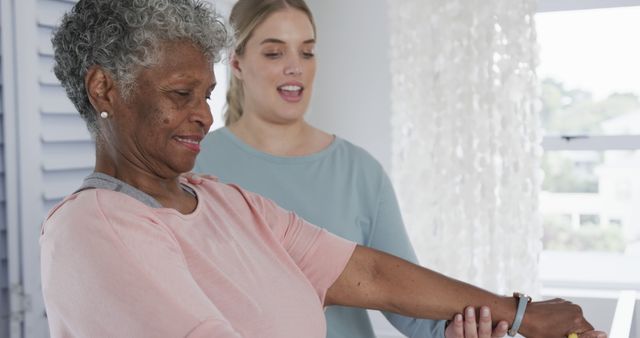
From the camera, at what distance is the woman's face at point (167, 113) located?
111cm

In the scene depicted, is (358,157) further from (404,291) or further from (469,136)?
(469,136)

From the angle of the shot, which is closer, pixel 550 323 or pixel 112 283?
pixel 112 283

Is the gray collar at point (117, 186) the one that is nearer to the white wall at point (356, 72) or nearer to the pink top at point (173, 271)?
the pink top at point (173, 271)

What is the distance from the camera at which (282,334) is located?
118 cm

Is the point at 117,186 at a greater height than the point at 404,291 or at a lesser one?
greater

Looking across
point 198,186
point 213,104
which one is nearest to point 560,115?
point 213,104

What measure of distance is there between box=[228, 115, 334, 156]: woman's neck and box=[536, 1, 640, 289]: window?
2.27 metres

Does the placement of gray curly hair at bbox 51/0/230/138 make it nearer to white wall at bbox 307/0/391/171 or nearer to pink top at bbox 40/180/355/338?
pink top at bbox 40/180/355/338

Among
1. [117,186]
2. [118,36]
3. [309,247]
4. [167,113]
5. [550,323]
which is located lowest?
[550,323]

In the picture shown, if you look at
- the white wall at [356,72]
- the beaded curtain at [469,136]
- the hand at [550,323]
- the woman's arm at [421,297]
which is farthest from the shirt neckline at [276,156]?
the white wall at [356,72]

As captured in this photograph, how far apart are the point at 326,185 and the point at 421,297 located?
0.51 m

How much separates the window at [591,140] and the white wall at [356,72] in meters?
0.79

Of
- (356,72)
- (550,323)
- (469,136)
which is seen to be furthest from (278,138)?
(356,72)

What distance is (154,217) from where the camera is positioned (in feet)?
3.62
